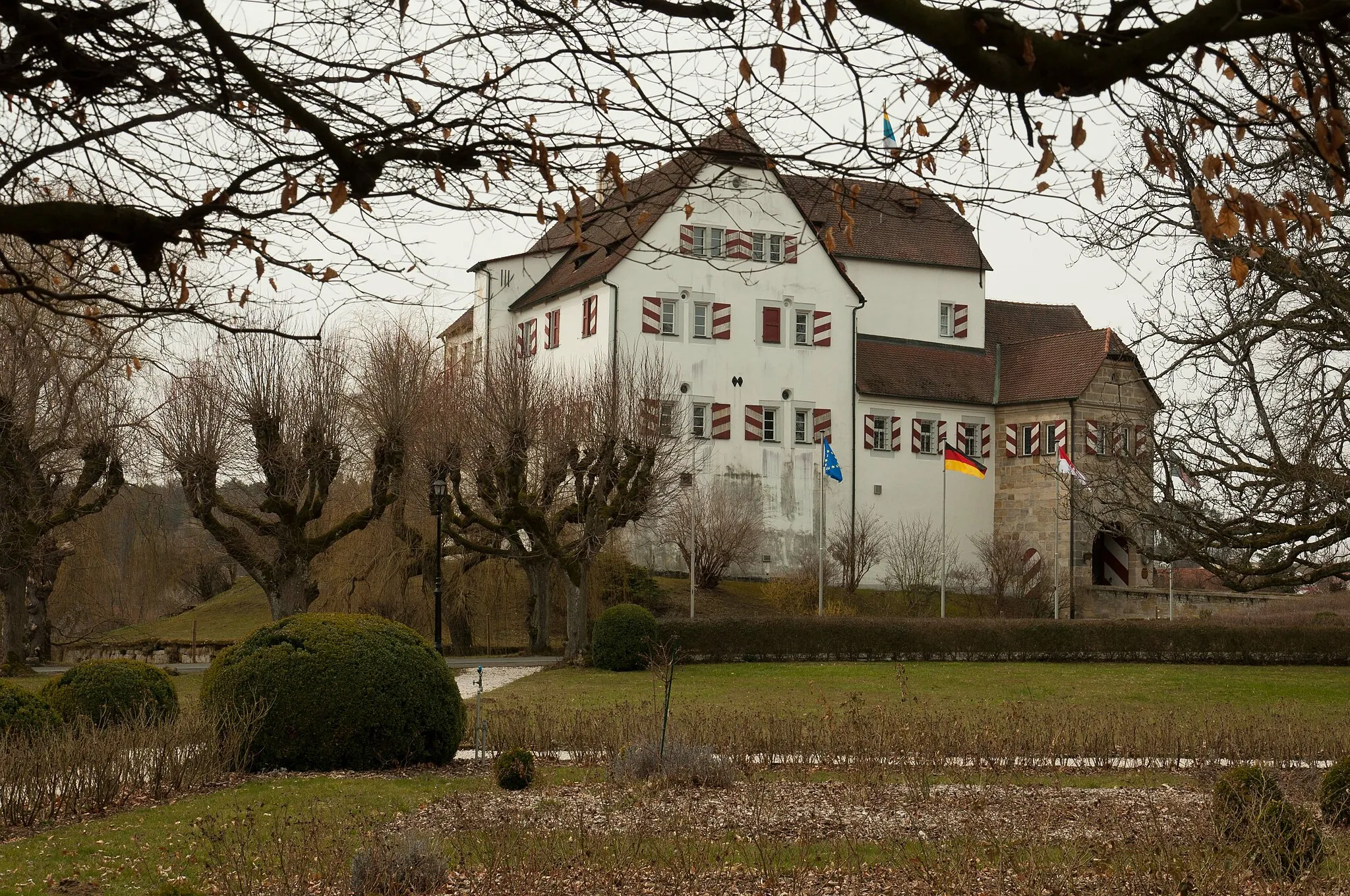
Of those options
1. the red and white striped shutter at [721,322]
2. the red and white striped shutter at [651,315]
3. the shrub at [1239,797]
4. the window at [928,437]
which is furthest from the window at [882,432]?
the shrub at [1239,797]

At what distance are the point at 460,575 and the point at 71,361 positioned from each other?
1111 centimetres

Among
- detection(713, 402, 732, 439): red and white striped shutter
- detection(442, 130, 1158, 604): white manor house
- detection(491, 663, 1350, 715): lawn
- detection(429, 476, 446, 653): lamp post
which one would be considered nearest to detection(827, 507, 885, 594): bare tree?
detection(442, 130, 1158, 604): white manor house

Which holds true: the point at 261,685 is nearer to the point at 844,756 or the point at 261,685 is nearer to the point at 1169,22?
the point at 844,756

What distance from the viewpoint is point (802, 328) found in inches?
1929

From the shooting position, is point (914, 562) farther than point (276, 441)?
Yes

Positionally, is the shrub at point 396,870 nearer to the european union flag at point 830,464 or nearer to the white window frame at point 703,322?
the european union flag at point 830,464

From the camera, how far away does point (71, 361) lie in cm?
2858

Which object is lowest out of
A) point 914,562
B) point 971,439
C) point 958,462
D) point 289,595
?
point 289,595

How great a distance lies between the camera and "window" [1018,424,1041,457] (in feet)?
165

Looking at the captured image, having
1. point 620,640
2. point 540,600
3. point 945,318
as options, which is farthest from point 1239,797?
point 945,318

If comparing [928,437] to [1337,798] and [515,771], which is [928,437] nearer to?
[515,771]

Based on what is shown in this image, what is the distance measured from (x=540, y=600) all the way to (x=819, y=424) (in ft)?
53.8

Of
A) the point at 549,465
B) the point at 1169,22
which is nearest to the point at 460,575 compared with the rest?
the point at 549,465

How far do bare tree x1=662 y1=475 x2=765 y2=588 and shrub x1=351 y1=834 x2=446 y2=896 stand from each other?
111 ft
